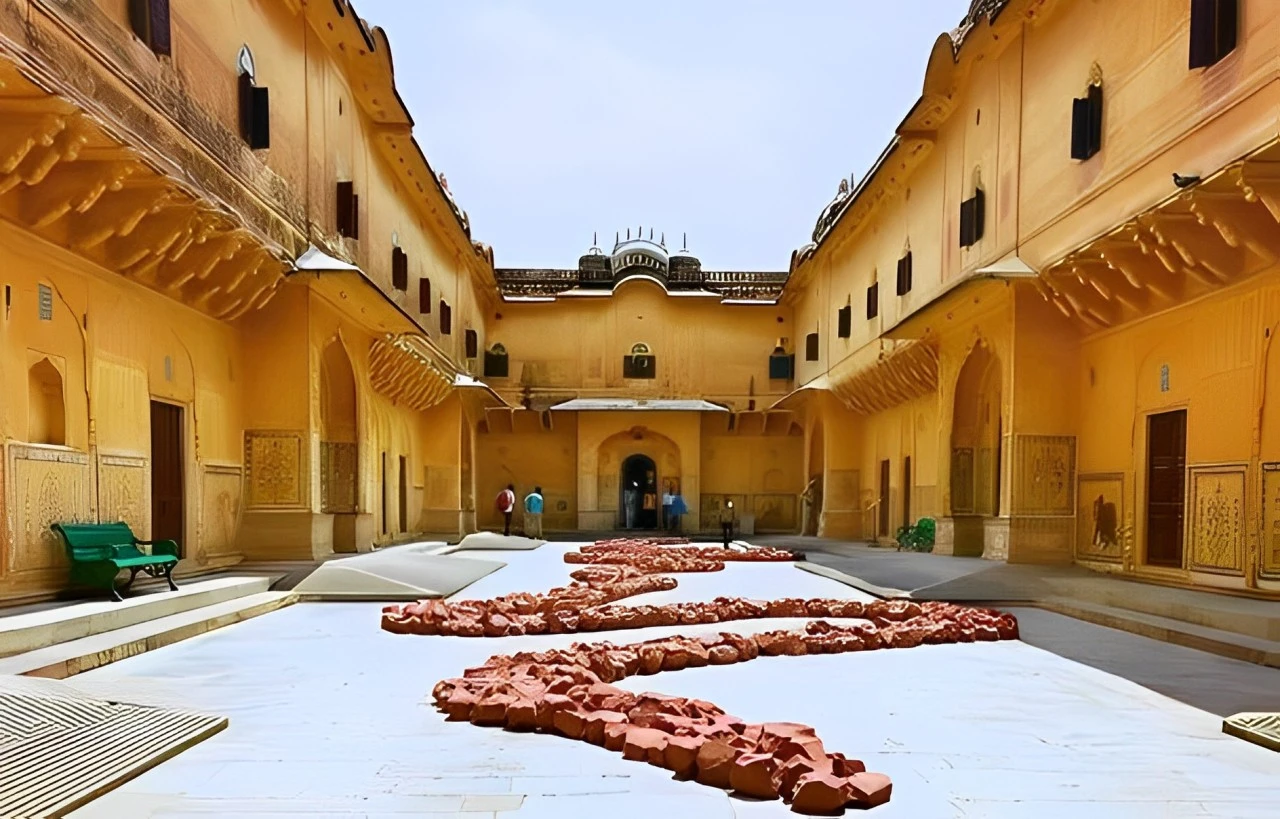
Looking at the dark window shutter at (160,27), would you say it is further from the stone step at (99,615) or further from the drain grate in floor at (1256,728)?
the drain grate in floor at (1256,728)

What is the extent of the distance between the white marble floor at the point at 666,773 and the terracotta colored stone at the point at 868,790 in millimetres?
58

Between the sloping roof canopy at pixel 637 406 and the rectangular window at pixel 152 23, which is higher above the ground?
the rectangular window at pixel 152 23

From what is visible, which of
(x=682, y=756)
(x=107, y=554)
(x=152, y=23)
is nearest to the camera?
(x=682, y=756)

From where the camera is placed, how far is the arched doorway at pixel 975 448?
550 inches

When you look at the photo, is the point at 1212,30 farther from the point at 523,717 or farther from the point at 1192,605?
the point at 523,717

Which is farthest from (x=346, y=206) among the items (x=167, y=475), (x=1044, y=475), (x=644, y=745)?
(x=644, y=745)

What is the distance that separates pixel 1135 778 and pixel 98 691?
19.5 feet

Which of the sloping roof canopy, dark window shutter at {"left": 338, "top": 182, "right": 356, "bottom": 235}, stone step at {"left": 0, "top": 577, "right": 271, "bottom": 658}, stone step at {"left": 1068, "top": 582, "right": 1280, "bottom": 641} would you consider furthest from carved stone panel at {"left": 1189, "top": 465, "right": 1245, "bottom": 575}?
the sloping roof canopy

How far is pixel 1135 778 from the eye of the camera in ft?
12.1

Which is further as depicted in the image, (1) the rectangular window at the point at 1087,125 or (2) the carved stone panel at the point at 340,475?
(2) the carved stone panel at the point at 340,475

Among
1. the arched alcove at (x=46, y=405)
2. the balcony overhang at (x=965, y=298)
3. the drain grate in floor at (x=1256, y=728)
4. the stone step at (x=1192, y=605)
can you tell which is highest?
the balcony overhang at (x=965, y=298)

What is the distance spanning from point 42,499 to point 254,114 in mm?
6337

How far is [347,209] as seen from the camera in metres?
14.8

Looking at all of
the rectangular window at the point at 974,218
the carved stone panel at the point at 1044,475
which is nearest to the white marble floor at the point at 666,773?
the carved stone panel at the point at 1044,475
